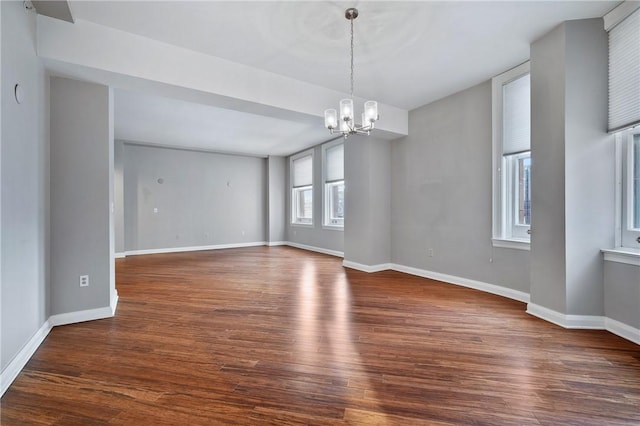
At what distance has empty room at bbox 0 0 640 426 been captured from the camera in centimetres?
177

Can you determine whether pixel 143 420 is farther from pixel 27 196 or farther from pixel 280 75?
pixel 280 75

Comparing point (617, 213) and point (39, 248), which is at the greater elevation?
point (617, 213)

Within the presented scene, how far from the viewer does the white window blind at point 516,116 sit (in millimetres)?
3357

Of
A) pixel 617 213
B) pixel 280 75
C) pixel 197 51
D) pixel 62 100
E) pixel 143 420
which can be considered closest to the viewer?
pixel 143 420

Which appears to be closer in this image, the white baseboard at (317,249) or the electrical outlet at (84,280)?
the electrical outlet at (84,280)

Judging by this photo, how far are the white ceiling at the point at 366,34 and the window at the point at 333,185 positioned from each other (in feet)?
8.90

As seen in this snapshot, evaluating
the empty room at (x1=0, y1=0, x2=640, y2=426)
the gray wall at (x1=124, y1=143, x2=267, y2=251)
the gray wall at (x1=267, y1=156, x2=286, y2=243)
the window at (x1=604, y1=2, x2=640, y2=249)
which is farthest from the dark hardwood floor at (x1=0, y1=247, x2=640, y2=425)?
the gray wall at (x1=267, y1=156, x2=286, y2=243)

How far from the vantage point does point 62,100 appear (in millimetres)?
2812

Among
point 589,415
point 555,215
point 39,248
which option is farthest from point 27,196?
point 555,215

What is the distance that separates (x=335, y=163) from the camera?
700 cm

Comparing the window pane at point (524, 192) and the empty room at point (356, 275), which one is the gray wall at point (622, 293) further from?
the window pane at point (524, 192)

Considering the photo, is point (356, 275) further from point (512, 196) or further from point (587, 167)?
point (587, 167)

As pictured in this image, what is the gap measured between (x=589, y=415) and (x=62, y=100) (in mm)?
4752

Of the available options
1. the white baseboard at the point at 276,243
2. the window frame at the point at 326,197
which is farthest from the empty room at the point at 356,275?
the white baseboard at the point at 276,243
